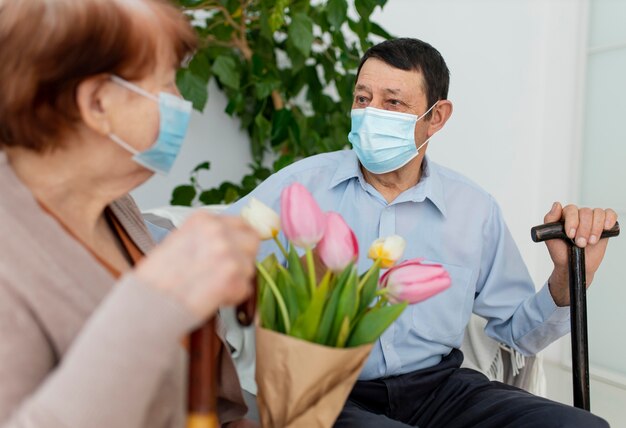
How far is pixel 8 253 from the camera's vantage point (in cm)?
70

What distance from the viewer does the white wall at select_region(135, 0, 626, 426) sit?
3197mm

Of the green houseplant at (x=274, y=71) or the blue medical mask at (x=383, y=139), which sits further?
the green houseplant at (x=274, y=71)

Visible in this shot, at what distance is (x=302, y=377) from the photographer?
793mm

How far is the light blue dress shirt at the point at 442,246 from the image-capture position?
5.11 ft

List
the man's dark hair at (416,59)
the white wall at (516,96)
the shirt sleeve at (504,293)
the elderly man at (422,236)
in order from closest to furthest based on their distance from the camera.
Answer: the elderly man at (422,236) < the shirt sleeve at (504,293) < the man's dark hair at (416,59) < the white wall at (516,96)

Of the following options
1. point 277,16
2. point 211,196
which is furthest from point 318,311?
point 211,196

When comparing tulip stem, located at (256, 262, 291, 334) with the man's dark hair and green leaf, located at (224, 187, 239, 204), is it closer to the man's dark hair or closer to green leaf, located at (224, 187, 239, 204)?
the man's dark hair

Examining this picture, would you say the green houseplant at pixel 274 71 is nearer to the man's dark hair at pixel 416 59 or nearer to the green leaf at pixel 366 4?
the green leaf at pixel 366 4

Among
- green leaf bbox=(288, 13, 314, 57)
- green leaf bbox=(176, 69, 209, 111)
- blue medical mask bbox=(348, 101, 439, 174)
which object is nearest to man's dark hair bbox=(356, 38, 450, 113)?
blue medical mask bbox=(348, 101, 439, 174)

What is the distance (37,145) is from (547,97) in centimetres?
288

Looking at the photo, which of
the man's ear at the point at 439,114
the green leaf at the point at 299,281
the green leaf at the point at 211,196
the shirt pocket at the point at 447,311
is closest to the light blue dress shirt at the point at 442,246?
the shirt pocket at the point at 447,311

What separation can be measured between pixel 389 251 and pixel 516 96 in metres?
2.61

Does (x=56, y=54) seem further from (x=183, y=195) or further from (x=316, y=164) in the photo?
(x=183, y=195)

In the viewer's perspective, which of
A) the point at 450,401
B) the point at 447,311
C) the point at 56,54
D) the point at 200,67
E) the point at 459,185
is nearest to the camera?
the point at 56,54
